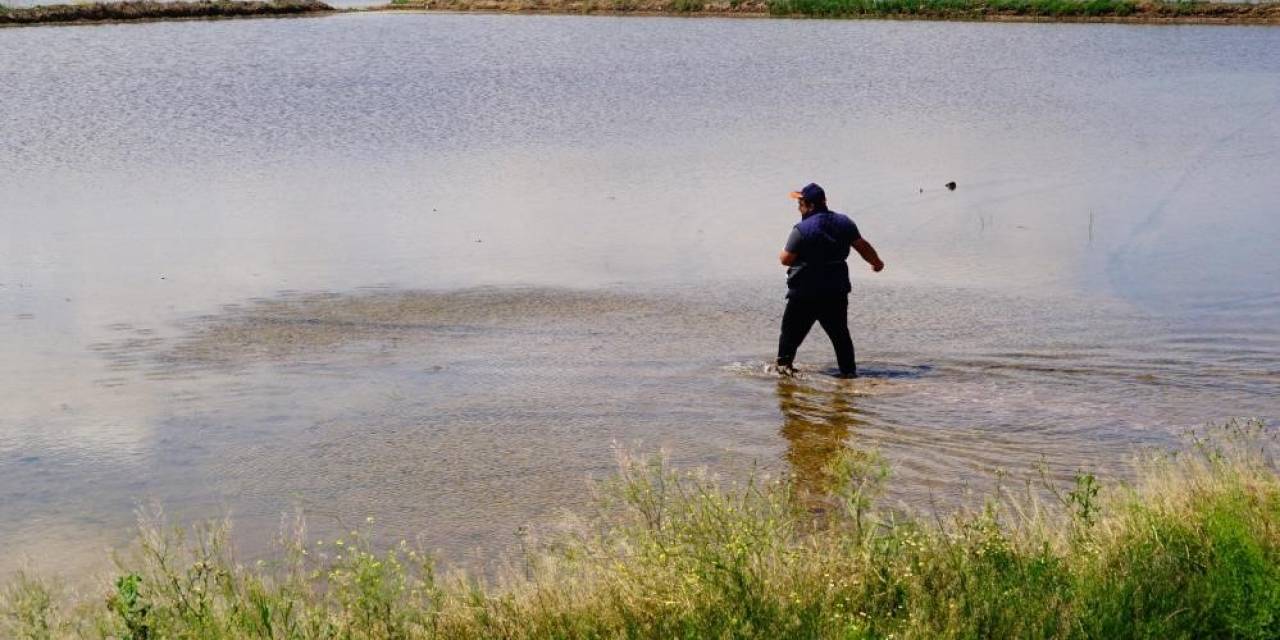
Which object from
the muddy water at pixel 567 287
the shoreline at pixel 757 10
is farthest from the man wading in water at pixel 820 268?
the shoreline at pixel 757 10

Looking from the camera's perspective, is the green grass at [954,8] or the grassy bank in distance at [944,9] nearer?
the grassy bank in distance at [944,9]

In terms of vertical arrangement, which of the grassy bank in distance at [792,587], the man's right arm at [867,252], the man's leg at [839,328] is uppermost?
the man's right arm at [867,252]

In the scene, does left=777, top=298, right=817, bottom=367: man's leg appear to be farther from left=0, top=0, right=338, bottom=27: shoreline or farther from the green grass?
left=0, top=0, right=338, bottom=27: shoreline

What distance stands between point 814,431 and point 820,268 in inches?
62.2

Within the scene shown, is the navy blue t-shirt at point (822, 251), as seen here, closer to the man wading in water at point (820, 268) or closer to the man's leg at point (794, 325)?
the man wading in water at point (820, 268)

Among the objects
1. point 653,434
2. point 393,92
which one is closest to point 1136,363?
point 653,434

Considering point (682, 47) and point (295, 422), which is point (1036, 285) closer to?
point (295, 422)

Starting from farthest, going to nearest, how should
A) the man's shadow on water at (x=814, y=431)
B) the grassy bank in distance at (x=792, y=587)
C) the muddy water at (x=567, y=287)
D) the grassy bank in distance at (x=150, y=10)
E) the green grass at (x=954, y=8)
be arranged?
the grassy bank in distance at (x=150, y=10) < the green grass at (x=954, y=8) < the muddy water at (x=567, y=287) < the man's shadow on water at (x=814, y=431) < the grassy bank in distance at (x=792, y=587)

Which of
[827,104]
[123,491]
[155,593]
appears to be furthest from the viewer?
[827,104]

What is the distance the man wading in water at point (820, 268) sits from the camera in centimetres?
1157

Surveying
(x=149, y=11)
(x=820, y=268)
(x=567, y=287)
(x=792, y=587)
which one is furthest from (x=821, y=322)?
(x=149, y=11)

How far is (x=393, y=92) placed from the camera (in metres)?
31.4

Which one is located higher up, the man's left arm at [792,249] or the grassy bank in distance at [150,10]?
the grassy bank in distance at [150,10]

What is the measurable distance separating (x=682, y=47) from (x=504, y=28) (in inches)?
381
